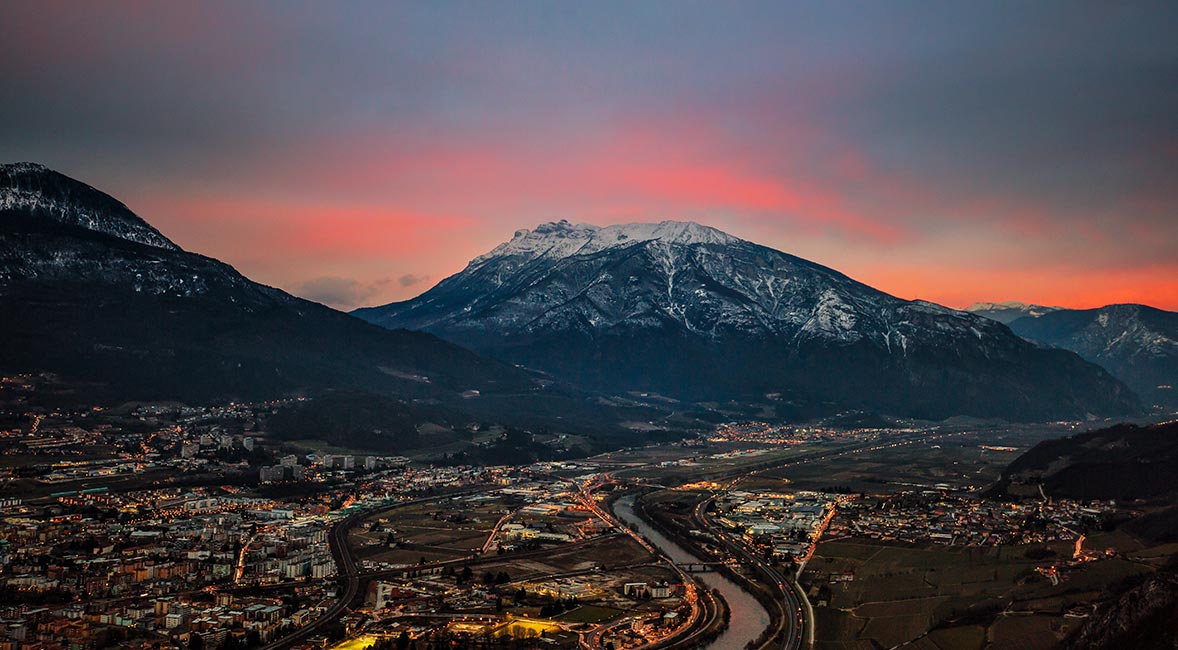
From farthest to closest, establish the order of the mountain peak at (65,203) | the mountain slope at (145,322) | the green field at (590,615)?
the mountain peak at (65,203) < the mountain slope at (145,322) < the green field at (590,615)

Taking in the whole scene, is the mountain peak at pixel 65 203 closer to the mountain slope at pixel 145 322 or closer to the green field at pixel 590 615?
the mountain slope at pixel 145 322

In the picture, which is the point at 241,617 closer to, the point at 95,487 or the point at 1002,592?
the point at 1002,592

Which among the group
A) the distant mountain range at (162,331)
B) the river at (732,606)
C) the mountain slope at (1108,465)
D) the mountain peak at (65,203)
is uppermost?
the mountain peak at (65,203)

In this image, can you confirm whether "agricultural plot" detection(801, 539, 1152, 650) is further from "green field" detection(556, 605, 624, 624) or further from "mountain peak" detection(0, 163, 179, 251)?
"mountain peak" detection(0, 163, 179, 251)

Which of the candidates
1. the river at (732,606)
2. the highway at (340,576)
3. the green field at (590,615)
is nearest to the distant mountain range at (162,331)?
the highway at (340,576)

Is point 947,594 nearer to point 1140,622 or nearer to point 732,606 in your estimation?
point 732,606
